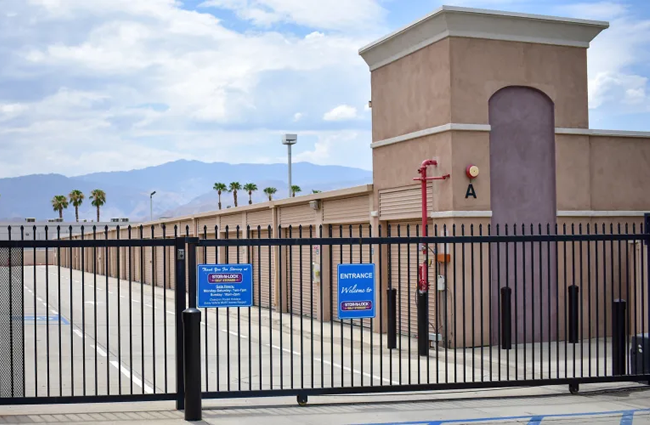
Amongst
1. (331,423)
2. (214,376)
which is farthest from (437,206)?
(331,423)

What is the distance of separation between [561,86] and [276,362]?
926 cm

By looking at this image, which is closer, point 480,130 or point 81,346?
point 480,130

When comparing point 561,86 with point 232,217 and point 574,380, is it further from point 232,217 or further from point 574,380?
point 232,217

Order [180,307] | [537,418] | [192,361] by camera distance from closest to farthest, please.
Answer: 1. [192,361]
2. [537,418]
3. [180,307]

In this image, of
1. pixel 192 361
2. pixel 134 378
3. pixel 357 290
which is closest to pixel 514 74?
pixel 357 290

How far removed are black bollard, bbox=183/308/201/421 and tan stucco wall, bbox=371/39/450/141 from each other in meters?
10.1

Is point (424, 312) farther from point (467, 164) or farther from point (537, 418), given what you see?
point (467, 164)

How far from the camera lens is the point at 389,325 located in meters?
11.9

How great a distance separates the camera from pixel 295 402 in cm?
1133

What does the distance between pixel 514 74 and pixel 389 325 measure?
30.3 ft

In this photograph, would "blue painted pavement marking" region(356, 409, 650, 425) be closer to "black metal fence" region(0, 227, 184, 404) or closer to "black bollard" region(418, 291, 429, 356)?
"black bollard" region(418, 291, 429, 356)

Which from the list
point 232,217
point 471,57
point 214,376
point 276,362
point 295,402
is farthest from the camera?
point 232,217

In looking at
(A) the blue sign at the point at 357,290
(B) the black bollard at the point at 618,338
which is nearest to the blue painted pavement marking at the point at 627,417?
(B) the black bollard at the point at 618,338

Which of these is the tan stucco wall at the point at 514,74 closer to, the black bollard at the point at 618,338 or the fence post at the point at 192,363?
the black bollard at the point at 618,338
